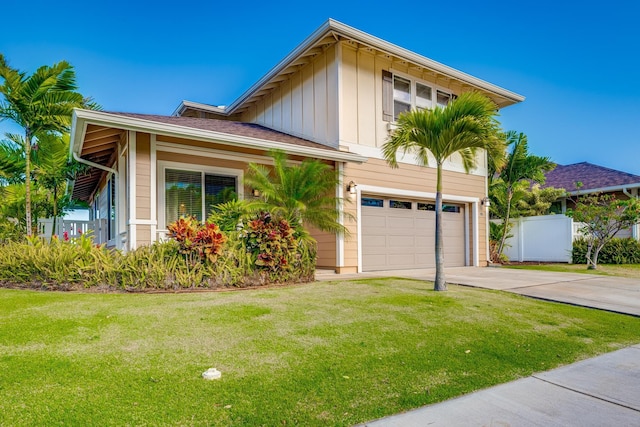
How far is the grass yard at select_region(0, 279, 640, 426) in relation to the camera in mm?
2512

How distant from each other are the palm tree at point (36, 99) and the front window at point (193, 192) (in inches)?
168

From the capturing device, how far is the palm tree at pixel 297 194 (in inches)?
312

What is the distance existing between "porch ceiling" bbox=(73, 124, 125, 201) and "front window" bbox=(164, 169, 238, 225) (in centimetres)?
147

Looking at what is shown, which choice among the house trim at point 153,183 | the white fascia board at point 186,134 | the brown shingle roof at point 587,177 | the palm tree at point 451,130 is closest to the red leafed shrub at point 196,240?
the house trim at point 153,183

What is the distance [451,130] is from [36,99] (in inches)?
410

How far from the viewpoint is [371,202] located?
10859 millimetres

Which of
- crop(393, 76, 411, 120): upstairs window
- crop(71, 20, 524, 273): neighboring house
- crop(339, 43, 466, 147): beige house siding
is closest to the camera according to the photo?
crop(71, 20, 524, 273): neighboring house

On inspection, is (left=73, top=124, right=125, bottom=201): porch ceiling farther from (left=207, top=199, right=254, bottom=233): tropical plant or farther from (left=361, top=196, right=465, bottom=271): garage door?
(left=361, top=196, right=465, bottom=271): garage door

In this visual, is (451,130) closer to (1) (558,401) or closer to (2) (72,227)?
(1) (558,401)

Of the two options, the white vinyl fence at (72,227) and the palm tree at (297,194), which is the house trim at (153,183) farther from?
the white vinyl fence at (72,227)

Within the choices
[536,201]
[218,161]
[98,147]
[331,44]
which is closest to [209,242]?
[218,161]

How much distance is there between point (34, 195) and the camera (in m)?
14.2

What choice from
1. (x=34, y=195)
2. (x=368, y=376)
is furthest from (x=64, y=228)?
(x=368, y=376)

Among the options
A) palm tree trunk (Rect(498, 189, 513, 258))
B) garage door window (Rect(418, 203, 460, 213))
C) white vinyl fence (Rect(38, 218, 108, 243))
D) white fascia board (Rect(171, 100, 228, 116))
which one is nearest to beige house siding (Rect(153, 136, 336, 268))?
garage door window (Rect(418, 203, 460, 213))
